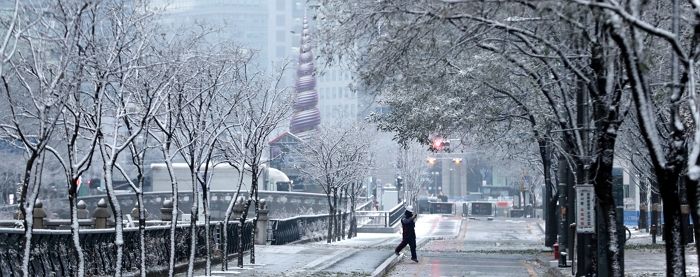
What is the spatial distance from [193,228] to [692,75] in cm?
1193

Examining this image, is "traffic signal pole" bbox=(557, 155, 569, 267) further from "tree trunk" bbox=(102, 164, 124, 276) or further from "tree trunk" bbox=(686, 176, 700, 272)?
"tree trunk" bbox=(686, 176, 700, 272)

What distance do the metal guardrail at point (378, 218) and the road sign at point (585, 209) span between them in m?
51.4

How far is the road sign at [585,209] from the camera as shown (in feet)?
72.3

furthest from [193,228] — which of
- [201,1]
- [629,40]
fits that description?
[201,1]

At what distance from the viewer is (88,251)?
2098 centimetres

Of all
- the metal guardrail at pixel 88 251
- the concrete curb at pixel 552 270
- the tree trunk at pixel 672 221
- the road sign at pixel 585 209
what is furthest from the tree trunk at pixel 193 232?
the tree trunk at pixel 672 221

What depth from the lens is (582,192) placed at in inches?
882

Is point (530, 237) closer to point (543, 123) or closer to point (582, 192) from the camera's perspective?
point (543, 123)

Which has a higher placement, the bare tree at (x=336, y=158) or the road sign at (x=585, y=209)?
the bare tree at (x=336, y=158)

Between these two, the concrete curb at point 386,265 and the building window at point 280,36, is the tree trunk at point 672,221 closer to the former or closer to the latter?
the concrete curb at point 386,265

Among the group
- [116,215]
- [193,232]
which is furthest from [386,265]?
[116,215]

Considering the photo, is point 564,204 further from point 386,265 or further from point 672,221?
point 672,221

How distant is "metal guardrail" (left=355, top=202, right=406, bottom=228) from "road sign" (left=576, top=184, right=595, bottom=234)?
51.4 meters

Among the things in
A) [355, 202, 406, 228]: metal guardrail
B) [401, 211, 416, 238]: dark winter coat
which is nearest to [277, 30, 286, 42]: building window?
[355, 202, 406, 228]: metal guardrail
